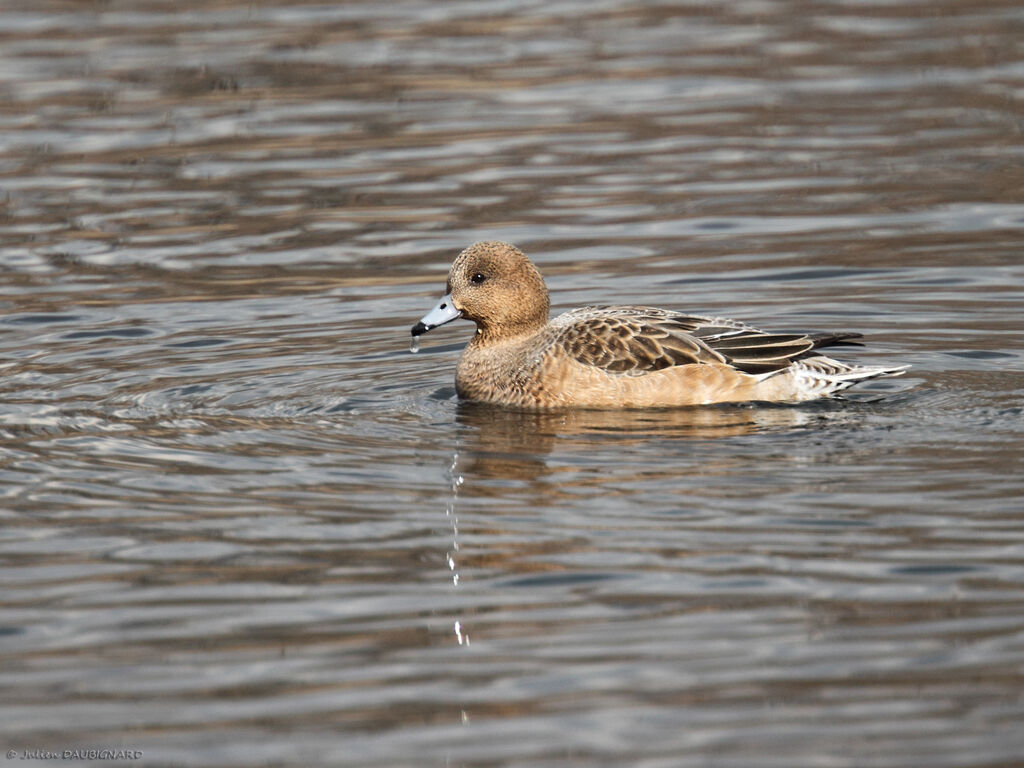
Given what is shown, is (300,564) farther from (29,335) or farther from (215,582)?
(29,335)

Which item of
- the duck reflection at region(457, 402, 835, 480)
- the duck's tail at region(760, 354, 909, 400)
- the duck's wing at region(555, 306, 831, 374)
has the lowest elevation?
the duck reflection at region(457, 402, 835, 480)

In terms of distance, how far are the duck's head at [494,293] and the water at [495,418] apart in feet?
1.61

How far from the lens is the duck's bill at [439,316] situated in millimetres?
9680

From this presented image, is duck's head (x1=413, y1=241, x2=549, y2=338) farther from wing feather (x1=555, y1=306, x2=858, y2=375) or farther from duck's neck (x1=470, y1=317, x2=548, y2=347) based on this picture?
wing feather (x1=555, y1=306, x2=858, y2=375)

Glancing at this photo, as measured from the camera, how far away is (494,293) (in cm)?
999

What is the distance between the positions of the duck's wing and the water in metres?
0.30

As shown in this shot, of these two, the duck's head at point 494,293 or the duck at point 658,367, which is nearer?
the duck at point 658,367

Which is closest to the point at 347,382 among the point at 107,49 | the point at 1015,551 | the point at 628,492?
the point at 628,492

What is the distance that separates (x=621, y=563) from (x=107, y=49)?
14562 millimetres

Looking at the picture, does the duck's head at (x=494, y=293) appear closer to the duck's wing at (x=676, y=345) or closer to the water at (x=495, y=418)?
the water at (x=495, y=418)

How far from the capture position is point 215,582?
6.63 metres

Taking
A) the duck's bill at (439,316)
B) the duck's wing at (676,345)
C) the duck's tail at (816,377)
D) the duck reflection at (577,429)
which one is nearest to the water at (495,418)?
the duck reflection at (577,429)

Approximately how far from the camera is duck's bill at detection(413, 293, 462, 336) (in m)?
9.68

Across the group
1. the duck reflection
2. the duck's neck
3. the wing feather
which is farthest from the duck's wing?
the duck's neck
